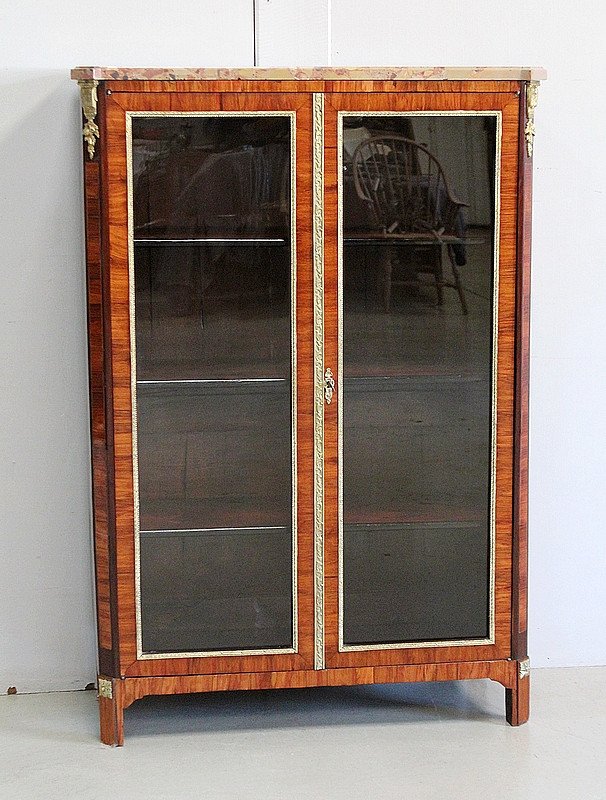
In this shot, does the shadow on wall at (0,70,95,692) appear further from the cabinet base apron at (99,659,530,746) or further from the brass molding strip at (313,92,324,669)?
the brass molding strip at (313,92,324,669)

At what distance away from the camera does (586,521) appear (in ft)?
10.6

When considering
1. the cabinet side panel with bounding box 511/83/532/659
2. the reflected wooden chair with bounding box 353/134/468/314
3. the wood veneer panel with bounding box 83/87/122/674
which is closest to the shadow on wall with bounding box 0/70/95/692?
the wood veneer panel with bounding box 83/87/122/674

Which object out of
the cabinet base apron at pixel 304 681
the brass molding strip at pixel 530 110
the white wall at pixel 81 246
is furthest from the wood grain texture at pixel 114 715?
the brass molding strip at pixel 530 110

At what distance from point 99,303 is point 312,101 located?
724 mm

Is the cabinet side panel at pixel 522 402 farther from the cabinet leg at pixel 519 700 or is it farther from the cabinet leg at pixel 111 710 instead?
the cabinet leg at pixel 111 710

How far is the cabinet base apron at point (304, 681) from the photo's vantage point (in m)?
2.74

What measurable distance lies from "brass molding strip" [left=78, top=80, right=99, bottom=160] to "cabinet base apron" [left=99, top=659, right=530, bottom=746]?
135cm

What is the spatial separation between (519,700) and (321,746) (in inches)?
21.6

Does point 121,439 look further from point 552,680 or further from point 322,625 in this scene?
point 552,680

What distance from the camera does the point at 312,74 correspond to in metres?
2.56

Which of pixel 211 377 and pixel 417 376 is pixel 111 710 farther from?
pixel 417 376

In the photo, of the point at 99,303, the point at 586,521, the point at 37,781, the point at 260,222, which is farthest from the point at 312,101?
the point at 37,781

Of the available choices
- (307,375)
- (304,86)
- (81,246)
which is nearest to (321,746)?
(307,375)

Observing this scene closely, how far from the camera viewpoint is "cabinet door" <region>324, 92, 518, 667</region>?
8.64ft
